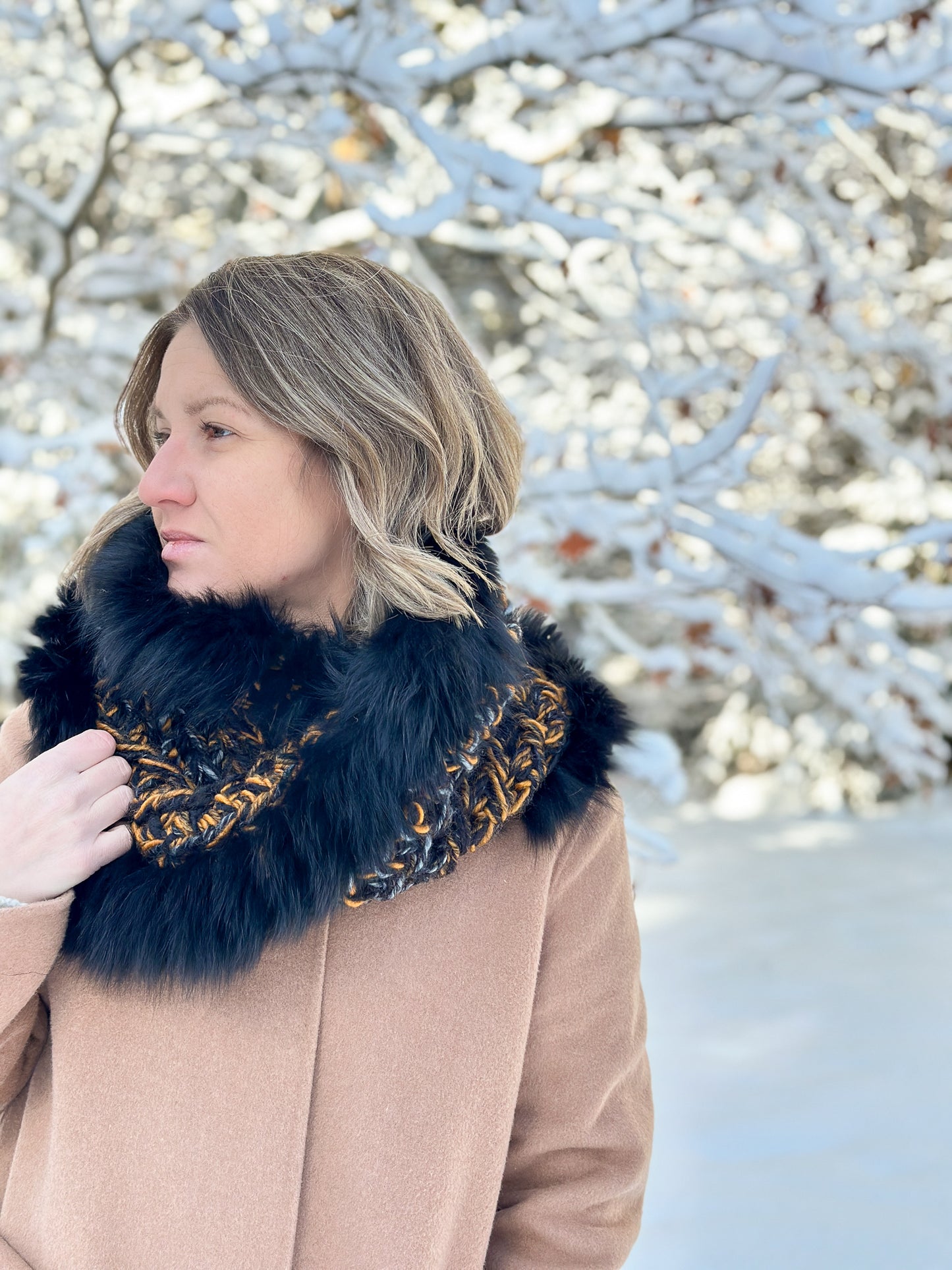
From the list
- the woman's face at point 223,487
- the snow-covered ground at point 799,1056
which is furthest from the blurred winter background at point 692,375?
the woman's face at point 223,487

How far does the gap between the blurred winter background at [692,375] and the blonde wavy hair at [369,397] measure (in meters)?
0.77

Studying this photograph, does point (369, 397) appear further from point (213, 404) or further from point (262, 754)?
point (262, 754)

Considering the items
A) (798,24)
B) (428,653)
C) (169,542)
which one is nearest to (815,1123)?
(428,653)

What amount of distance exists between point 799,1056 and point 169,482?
221 centimetres

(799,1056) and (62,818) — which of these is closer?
(62,818)

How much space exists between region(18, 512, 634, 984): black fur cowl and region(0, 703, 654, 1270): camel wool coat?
0.05 m

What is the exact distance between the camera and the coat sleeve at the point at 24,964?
1.02 m

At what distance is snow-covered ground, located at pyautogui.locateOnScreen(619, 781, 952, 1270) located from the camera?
2.13 metres

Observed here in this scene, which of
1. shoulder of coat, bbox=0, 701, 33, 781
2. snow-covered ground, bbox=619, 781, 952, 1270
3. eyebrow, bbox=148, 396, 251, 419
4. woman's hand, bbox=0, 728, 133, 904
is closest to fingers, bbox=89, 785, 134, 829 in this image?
woman's hand, bbox=0, 728, 133, 904

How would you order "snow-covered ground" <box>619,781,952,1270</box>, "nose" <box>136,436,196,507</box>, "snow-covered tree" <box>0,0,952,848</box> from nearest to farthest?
"nose" <box>136,436,196,507</box> < "snow-covered ground" <box>619,781,952,1270</box> < "snow-covered tree" <box>0,0,952,848</box>

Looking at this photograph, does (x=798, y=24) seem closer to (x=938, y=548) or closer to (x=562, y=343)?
(x=938, y=548)

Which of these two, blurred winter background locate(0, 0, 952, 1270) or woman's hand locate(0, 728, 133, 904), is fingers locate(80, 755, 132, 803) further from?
blurred winter background locate(0, 0, 952, 1270)

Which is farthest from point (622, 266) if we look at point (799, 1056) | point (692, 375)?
point (799, 1056)

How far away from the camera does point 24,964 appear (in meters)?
1.03
